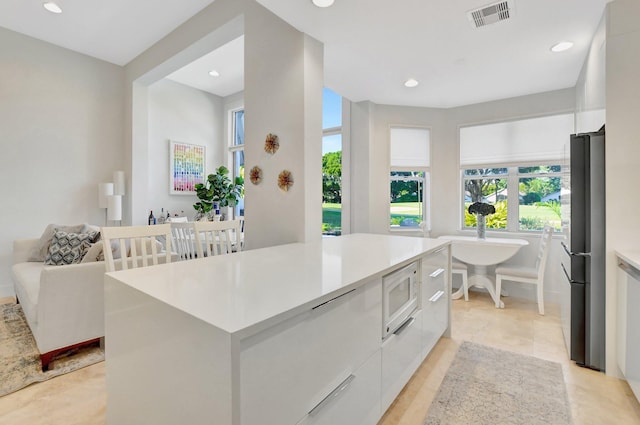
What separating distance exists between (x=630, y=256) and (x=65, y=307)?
12.0 feet

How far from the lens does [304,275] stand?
136 centimetres

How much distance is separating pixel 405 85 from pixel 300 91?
1.79 m

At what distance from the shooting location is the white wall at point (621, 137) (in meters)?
2.00

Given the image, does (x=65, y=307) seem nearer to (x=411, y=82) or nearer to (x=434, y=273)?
(x=434, y=273)

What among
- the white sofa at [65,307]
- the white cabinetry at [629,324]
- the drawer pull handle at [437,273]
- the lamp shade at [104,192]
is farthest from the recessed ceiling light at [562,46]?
Answer: the lamp shade at [104,192]

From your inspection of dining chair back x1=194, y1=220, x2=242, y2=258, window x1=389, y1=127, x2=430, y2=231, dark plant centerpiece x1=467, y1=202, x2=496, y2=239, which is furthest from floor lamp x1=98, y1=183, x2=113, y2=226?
dark plant centerpiece x1=467, y1=202, x2=496, y2=239

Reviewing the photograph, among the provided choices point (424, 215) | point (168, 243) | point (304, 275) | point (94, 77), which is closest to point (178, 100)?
point (94, 77)

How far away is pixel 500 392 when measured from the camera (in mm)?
1922

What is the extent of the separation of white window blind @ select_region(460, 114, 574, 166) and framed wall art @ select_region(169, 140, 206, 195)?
14.4 ft

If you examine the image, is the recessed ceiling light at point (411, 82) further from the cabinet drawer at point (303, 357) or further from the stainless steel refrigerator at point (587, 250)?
the cabinet drawer at point (303, 357)

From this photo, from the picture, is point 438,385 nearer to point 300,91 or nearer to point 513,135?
point 300,91

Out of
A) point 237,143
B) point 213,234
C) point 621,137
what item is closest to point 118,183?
point 237,143

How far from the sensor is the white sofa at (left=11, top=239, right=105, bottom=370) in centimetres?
210

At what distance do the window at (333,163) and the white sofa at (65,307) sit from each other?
3082 millimetres
